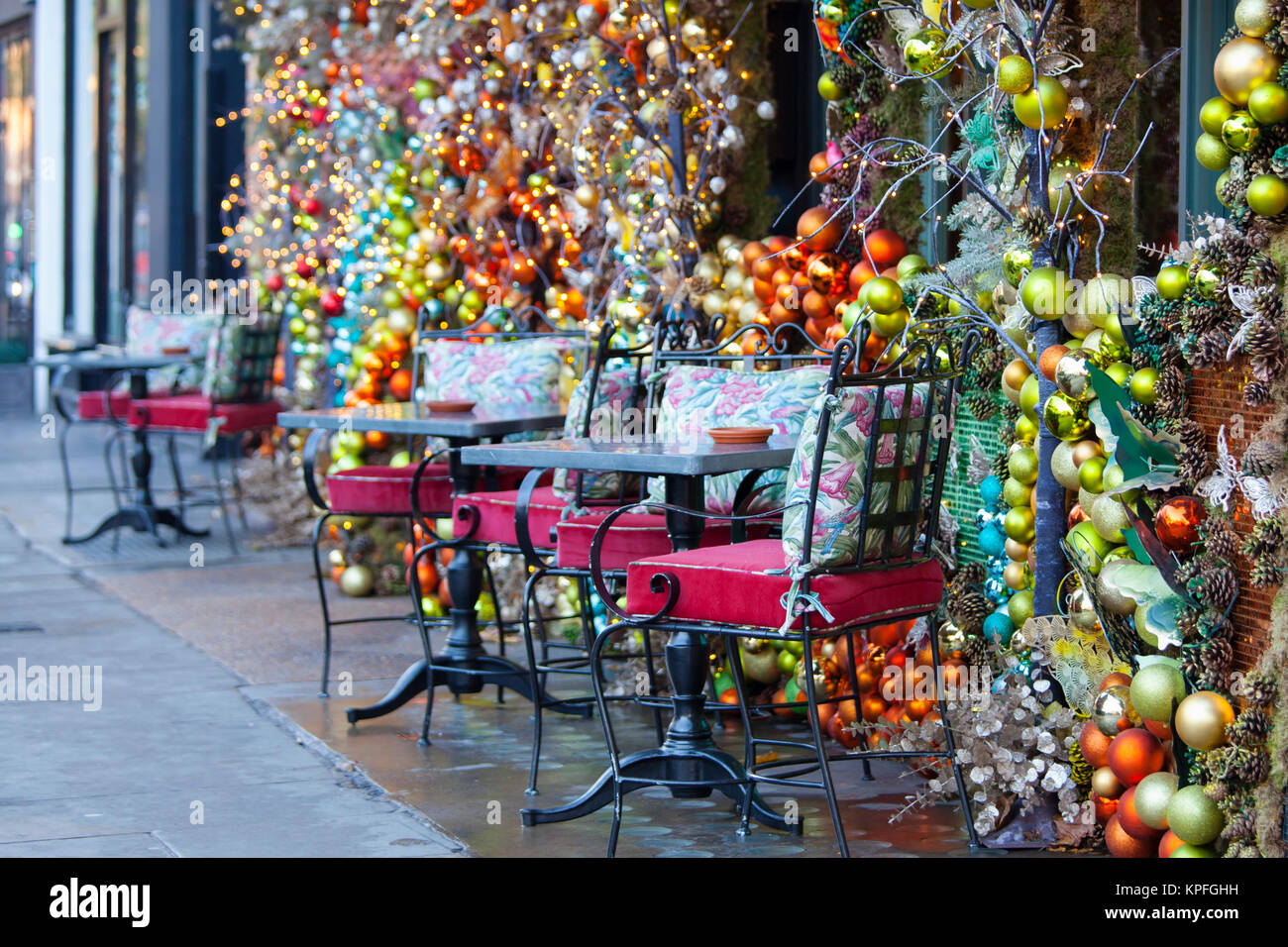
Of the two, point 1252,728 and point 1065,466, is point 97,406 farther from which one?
point 1252,728

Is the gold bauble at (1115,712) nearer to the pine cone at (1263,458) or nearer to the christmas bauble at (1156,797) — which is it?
the christmas bauble at (1156,797)

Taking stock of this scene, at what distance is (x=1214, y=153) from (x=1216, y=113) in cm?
9

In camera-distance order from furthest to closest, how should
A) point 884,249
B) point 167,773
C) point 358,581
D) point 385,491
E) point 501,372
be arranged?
point 358,581, point 501,372, point 385,491, point 884,249, point 167,773

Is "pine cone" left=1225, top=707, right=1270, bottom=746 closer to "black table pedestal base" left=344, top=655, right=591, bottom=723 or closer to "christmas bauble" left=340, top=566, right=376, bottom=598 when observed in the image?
"black table pedestal base" left=344, top=655, right=591, bottom=723

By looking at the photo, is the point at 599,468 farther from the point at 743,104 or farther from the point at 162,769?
the point at 743,104

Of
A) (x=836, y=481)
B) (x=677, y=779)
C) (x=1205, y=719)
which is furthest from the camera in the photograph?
(x=677, y=779)

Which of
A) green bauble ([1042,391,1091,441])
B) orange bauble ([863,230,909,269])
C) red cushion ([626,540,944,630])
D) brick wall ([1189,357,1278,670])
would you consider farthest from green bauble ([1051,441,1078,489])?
orange bauble ([863,230,909,269])

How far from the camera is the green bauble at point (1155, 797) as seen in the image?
133 inches

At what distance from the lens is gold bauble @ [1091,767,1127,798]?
3666 millimetres

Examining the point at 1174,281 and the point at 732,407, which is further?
the point at 732,407

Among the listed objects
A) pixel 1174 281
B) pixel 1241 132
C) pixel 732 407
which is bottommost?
pixel 732 407

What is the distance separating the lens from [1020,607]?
422cm

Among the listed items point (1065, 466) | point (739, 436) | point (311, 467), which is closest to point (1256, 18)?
point (1065, 466)
